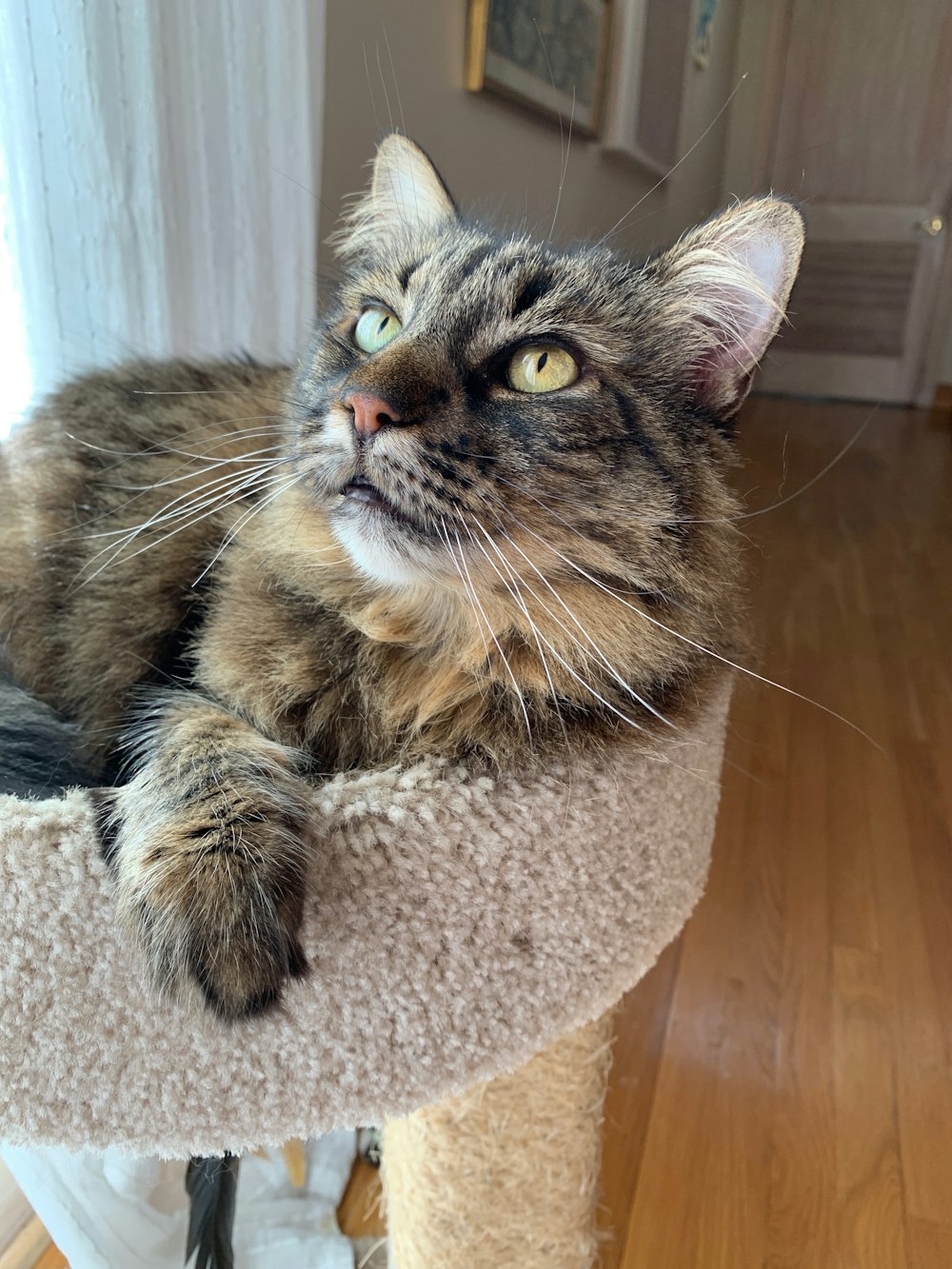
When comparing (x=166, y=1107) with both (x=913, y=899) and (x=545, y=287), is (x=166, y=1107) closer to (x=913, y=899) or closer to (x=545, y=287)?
(x=545, y=287)

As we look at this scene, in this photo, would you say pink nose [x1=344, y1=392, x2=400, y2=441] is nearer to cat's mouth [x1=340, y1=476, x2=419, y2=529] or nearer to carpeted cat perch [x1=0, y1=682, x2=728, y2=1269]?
cat's mouth [x1=340, y1=476, x2=419, y2=529]

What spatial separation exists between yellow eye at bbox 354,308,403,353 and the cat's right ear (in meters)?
0.14

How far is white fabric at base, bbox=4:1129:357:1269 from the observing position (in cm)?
105

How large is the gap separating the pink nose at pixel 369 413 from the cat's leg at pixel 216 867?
29cm

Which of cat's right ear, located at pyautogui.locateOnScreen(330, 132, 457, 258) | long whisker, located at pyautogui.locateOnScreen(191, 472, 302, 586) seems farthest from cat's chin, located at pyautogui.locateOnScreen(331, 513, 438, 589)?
cat's right ear, located at pyautogui.locateOnScreen(330, 132, 457, 258)

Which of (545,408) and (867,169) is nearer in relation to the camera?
(545,408)

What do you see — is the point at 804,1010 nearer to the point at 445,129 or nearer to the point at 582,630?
the point at 582,630

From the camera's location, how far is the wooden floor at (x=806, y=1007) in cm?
129

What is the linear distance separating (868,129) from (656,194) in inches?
131

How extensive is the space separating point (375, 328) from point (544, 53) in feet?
6.50

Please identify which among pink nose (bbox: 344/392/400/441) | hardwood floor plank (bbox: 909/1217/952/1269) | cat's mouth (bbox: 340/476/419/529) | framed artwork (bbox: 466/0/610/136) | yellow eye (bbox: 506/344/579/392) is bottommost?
hardwood floor plank (bbox: 909/1217/952/1269)

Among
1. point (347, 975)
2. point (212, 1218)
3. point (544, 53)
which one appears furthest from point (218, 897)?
point (544, 53)

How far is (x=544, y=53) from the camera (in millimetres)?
2500

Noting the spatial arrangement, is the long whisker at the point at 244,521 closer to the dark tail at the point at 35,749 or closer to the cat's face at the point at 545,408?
the cat's face at the point at 545,408
